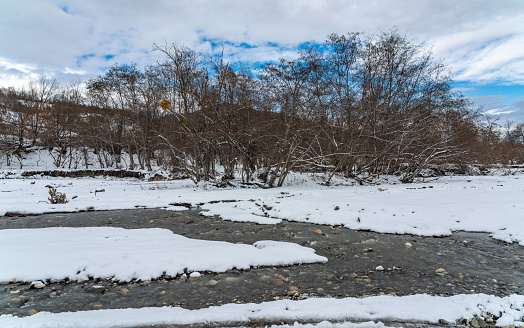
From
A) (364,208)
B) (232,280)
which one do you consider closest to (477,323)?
(232,280)

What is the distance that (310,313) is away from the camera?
2.81 metres

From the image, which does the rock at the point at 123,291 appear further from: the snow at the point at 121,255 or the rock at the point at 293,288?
the rock at the point at 293,288

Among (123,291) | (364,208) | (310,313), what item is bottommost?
(123,291)

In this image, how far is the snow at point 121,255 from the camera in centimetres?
392

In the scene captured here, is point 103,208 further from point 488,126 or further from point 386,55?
point 488,126

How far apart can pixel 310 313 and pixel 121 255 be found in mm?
3318

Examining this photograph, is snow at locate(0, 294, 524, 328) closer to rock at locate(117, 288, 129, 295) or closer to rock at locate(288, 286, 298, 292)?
rock at locate(288, 286, 298, 292)

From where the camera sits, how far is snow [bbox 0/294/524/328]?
2666 mm

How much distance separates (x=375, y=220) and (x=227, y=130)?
825 centimetres

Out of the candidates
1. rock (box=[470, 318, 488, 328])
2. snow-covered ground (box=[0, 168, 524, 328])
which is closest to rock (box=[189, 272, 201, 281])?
A: snow-covered ground (box=[0, 168, 524, 328])

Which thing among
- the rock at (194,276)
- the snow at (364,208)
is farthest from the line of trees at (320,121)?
the rock at (194,276)

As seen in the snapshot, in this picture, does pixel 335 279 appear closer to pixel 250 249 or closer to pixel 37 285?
pixel 250 249

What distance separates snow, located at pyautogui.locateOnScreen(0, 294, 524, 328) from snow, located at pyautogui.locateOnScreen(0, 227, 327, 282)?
108cm

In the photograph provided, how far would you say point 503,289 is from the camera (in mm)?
3480
